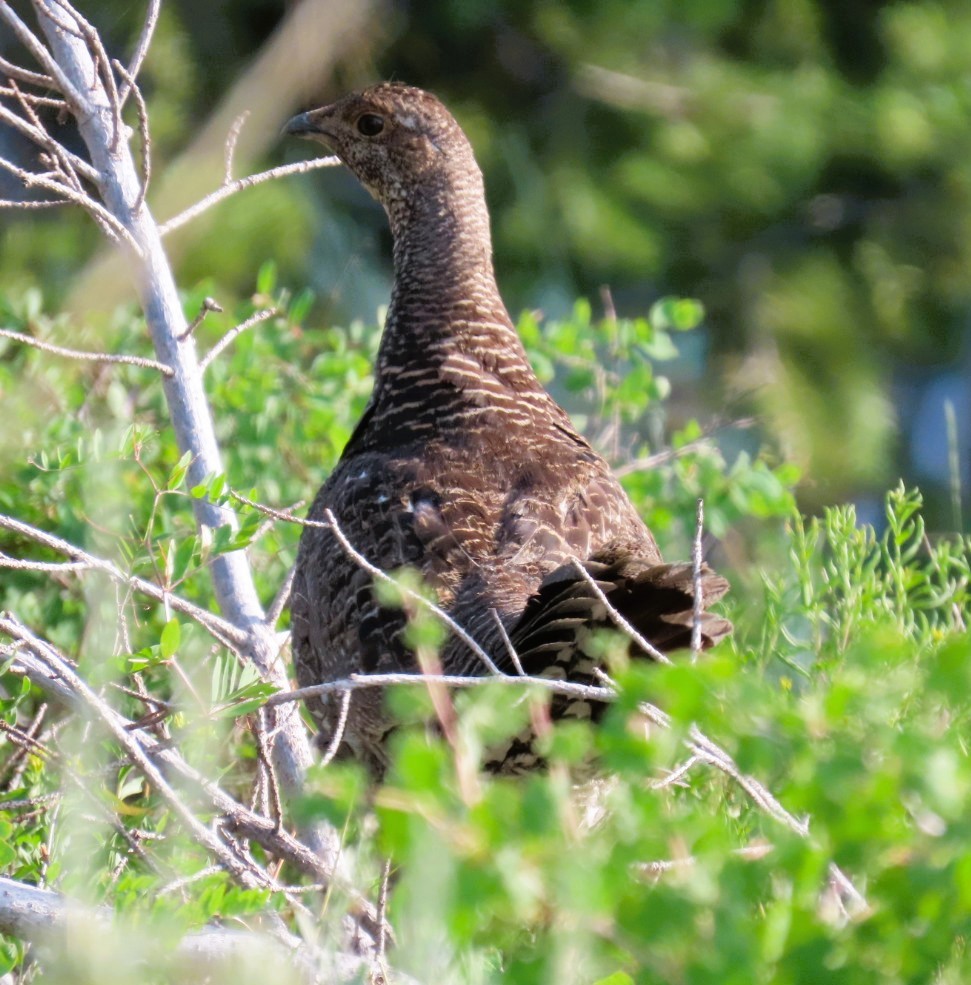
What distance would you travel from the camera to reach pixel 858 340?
6754 mm

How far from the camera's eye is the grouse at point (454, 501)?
205cm

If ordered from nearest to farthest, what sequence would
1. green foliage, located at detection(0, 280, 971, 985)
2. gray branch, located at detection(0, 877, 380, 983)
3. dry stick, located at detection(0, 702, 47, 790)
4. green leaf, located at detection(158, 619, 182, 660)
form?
green foliage, located at detection(0, 280, 971, 985)
gray branch, located at detection(0, 877, 380, 983)
green leaf, located at detection(158, 619, 182, 660)
dry stick, located at detection(0, 702, 47, 790)

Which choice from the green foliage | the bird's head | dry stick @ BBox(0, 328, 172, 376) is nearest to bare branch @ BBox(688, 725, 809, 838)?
the green foliage

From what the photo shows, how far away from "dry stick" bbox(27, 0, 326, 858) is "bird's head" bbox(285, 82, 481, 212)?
948mm

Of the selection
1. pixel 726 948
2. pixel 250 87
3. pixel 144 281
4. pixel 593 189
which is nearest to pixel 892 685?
pixel 726 948

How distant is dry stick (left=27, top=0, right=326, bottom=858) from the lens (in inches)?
101

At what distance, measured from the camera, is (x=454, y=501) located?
2.65 meters

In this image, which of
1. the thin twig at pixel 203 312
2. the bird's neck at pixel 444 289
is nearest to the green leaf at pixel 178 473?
the thin twig at pixel 203 312

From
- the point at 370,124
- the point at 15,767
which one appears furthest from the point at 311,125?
the point at 15,767

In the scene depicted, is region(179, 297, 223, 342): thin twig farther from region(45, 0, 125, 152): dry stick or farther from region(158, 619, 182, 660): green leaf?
region(158, 619, 182, 660): green leaf

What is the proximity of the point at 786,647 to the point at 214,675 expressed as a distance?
1.14m

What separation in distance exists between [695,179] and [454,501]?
171 inches

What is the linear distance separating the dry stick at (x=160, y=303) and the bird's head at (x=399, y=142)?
95cm

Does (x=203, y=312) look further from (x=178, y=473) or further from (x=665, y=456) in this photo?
(x=665, y=456)
